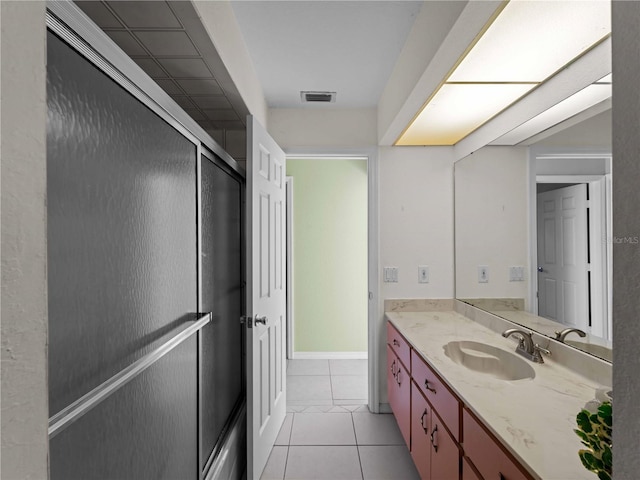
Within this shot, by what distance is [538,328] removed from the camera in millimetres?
1704

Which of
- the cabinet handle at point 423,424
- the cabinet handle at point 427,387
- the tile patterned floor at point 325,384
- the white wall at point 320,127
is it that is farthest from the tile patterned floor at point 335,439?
the white wall at point 320,127

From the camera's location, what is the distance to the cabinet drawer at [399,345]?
198cm

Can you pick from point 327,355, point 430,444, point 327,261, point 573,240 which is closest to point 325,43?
point 573,240

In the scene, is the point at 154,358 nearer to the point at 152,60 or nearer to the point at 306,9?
the point at 152,60

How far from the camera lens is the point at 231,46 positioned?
1.58 metres

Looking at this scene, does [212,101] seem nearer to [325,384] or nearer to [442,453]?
[442,453]

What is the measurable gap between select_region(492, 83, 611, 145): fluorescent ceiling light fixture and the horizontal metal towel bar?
178 centimetres

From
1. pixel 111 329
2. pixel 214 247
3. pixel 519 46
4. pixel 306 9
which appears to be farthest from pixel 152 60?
pixel 519 46

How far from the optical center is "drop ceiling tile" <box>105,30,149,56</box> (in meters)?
1.24

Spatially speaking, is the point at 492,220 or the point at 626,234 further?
the point at 492,220

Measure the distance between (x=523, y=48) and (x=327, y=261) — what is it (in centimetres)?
285

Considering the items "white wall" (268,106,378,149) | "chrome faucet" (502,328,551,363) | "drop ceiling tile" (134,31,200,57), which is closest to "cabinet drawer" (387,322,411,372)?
"chrome faucet" (502,328,551,363)

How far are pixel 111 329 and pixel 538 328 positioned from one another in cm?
181

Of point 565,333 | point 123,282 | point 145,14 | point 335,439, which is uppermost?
point 145,14
